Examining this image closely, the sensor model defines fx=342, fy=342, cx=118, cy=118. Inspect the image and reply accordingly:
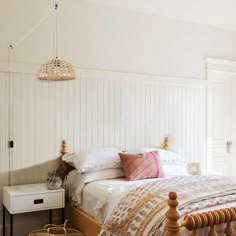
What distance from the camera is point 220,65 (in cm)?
480

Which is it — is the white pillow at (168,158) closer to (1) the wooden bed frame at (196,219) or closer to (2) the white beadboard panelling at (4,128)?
(2) the white beadboard panelling at (4,128)

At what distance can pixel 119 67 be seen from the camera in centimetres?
406

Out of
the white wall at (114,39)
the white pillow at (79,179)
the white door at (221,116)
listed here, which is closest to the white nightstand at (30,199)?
the white pillow at (79,179)

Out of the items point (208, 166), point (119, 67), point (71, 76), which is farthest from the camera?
point (208, 166)

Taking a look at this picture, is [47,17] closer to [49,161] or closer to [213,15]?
[49,161]

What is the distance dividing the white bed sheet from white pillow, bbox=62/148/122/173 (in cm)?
16

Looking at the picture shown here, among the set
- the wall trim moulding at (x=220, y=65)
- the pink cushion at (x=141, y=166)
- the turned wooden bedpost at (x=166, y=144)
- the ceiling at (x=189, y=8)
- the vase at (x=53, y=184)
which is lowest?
the vase at (x=53, y=184)

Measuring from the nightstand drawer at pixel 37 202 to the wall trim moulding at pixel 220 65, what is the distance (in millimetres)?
2738

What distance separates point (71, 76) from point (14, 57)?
72 centimetres

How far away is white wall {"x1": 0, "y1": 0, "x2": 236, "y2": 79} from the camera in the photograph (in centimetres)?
355

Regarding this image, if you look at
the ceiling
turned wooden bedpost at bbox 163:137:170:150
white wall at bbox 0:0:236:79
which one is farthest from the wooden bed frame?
the ceiling

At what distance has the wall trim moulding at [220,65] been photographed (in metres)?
4.70

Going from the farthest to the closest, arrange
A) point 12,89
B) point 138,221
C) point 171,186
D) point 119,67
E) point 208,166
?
point 208,166 → point 119,67 → point 12,89 → point 171,186 → point 138,221

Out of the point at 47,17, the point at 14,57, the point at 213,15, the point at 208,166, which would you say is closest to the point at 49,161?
the point at 14,57
